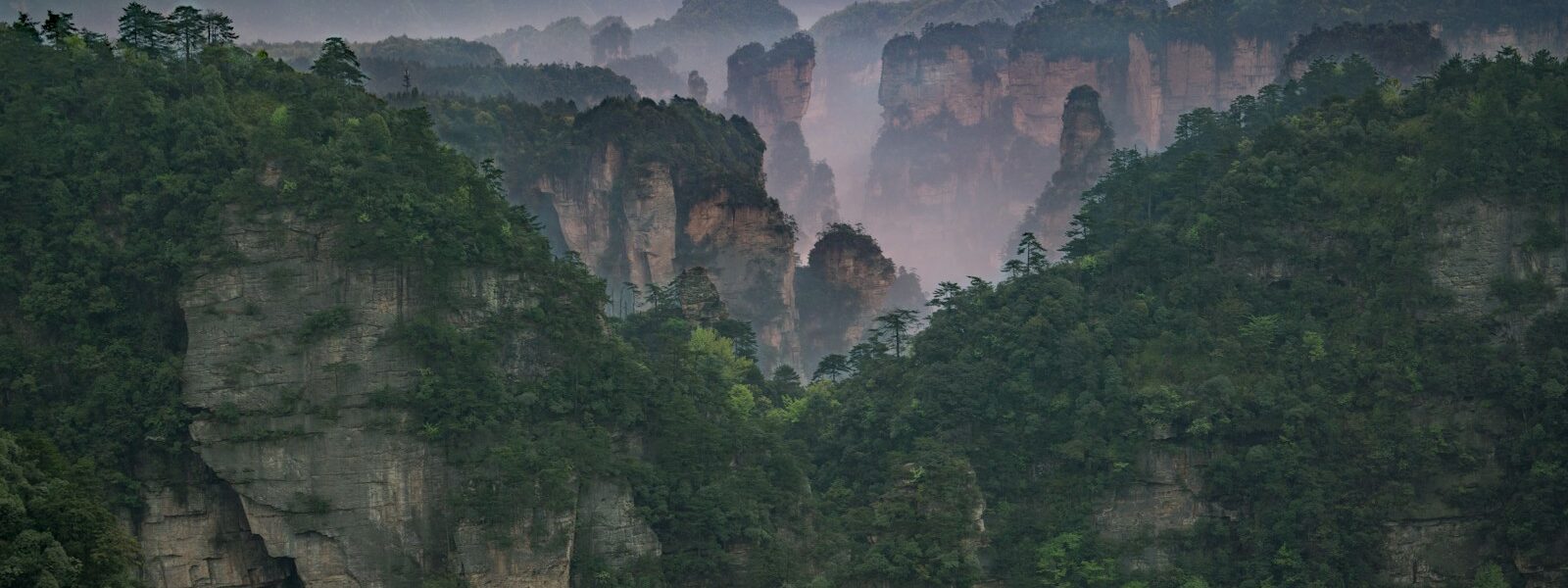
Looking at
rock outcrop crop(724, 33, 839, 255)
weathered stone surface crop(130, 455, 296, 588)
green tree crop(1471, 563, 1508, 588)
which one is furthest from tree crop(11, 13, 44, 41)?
rock outcrop crop(724, 33, 839, 255)

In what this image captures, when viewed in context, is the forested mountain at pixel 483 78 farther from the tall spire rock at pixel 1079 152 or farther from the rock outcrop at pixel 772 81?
the tall spire rock at pixel 1079 152

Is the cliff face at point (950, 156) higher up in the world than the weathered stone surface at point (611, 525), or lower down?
higher up

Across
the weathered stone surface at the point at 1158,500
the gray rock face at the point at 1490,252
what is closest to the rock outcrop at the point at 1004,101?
the gray rock face at the point at 1490,252

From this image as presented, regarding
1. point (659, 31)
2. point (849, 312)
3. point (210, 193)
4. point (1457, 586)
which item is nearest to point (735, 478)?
point (210, 193)

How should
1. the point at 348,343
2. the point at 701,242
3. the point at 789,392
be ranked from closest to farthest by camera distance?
1. the point at 348,343
2. the point at 789,392
3. the point at 701,242

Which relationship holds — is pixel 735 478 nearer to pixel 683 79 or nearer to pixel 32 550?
pixel 32 550

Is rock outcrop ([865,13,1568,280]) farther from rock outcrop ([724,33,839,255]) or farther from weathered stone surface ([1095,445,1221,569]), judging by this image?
weathered stone surface ([1095,445,1221,569])

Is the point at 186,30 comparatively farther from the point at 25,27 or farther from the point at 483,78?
the point at 483,78
